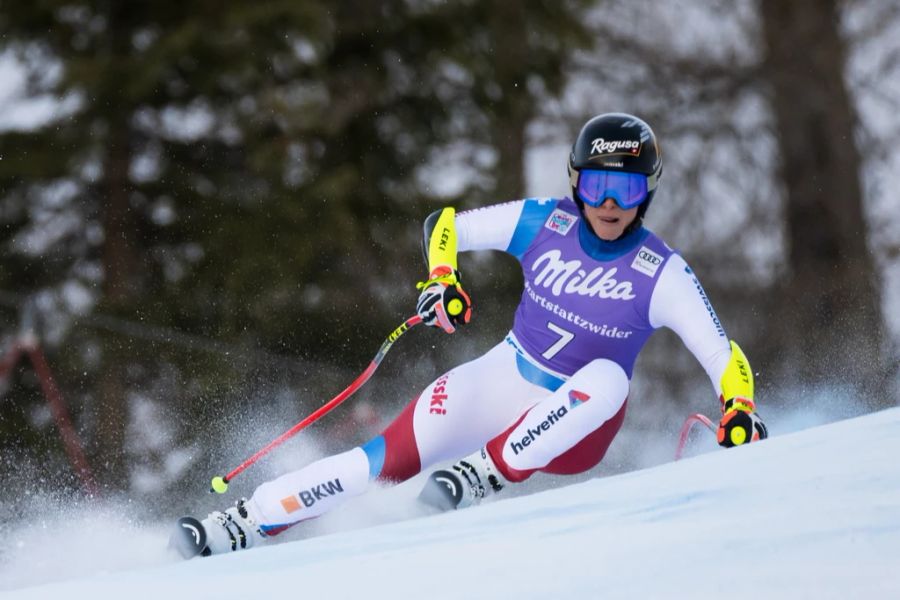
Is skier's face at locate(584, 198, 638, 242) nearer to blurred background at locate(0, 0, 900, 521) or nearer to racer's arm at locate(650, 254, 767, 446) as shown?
racer's arm at locate(650, 254, 767, 446)

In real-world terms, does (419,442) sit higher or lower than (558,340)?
lower

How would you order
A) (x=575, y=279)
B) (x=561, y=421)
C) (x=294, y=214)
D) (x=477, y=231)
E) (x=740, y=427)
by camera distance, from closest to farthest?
(x=740, y=427) → (x=561, y=421) → (x=575, y=279) → (x=477, y=231) → (x=294, y=214)

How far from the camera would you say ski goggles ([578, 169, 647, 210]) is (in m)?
3.78

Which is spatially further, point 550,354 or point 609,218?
point 550,354

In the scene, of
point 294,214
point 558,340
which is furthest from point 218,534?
point 294,214

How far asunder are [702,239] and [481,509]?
27.8 ft

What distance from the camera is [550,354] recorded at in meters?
3.97

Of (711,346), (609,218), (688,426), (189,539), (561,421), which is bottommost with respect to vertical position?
(189,539)

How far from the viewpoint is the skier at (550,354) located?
3689mm

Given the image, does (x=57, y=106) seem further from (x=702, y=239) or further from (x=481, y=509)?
(x=481, y=509)

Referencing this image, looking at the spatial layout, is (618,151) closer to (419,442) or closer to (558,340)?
(558,340)

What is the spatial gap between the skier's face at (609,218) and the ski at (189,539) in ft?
4.83

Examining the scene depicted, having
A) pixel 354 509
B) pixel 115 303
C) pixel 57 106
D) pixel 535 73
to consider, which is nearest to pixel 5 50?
pixel 57 106

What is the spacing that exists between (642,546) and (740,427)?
1.33 meters
